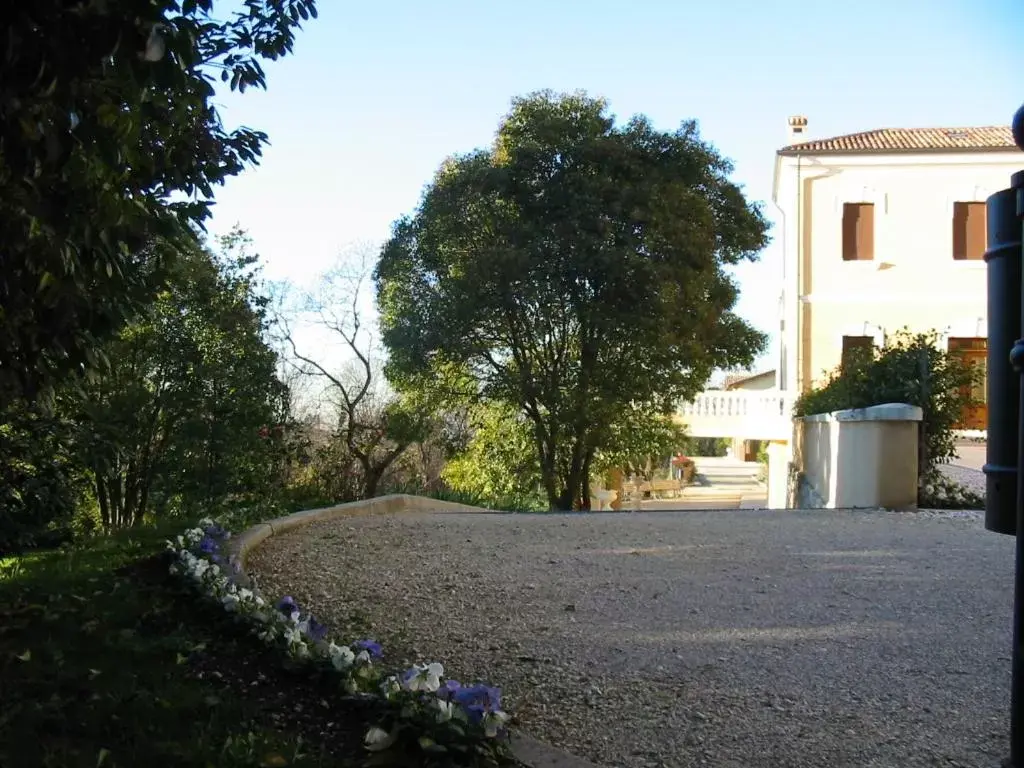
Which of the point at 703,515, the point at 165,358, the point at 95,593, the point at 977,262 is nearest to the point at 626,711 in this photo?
the point at 95,593

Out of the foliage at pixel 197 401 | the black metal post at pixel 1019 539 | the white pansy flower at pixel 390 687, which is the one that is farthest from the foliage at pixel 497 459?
the black metal post at pixel 1019 539

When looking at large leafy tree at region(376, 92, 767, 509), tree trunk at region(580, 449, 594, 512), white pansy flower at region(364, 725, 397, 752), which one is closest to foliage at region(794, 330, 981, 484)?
large leafy tree at region(376, 92, 767, 509)

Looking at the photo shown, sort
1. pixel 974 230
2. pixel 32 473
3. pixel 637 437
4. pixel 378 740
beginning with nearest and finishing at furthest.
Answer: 1. pixel 378 740
2. pixel 32 473
3. pixel 637 437
4. pixel 974 230

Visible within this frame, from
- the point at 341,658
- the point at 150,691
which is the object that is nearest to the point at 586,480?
the point at 341,658

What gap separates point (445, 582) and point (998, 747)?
2.92 meters

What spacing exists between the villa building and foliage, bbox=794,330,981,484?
37.2ft

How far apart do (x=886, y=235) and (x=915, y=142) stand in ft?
7.83

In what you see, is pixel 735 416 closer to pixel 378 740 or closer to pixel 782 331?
pixel 782 331

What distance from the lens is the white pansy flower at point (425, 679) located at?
252 cm

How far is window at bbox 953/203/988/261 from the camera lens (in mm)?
21750

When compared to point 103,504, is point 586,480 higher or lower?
higher

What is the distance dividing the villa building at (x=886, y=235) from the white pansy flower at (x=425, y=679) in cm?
2062

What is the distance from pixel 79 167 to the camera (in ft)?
6.61

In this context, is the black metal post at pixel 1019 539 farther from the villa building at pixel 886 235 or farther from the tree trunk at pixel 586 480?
the villa building at pixel 886 235
